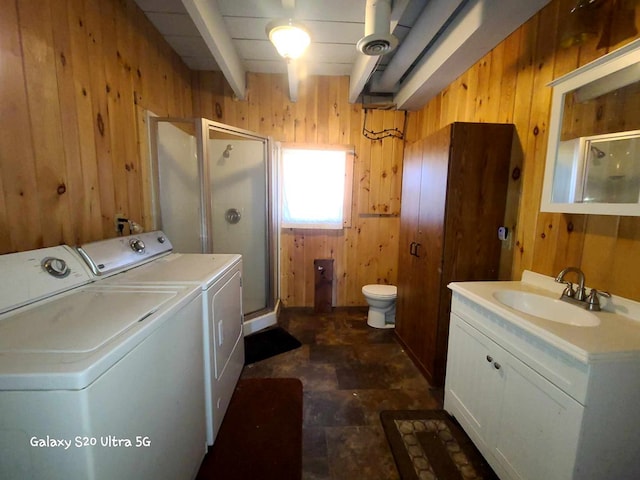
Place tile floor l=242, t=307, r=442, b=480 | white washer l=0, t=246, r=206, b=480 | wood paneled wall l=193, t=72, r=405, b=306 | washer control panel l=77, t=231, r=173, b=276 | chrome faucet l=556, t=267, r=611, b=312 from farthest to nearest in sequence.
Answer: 1. wood paneled wall l=193, t=72, r=405, b=306
2. tile floor l=242, t=307, r=442, b=480
3. washer control panel l=77, t=231, r=173, b=276
4. chrome faucet l=556, t=267, r=611, b=312
5. white washer l=0, t=246, r=206, b=480

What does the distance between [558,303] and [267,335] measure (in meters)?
2.14

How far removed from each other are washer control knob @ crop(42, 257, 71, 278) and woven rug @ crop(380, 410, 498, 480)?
5.67 ft

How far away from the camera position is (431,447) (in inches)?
54.7

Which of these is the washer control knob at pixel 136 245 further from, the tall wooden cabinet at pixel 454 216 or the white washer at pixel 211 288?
the tall wooden cabinet at pixel 454 216

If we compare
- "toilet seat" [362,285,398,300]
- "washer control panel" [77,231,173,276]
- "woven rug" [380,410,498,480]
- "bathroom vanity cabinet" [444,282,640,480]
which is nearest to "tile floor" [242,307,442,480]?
"woven rug" [380,410,498,480]

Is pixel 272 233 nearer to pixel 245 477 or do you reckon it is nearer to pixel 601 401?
pixel 245 477

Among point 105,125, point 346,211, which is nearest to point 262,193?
point 346,211

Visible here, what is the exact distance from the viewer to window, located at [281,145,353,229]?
114 inches

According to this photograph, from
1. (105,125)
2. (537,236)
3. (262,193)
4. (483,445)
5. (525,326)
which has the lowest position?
(483,445)

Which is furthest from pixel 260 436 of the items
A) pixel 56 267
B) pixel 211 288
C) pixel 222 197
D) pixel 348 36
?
pixel 348 36

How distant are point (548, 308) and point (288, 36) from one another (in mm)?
2131

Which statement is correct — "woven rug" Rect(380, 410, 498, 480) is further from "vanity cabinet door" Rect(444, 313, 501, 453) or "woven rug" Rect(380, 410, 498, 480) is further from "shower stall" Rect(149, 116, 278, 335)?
"shower stall" Rect(149, 116, 278, 335)

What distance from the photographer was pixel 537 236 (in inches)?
58.6

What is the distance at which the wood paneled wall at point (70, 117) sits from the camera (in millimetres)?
1030
